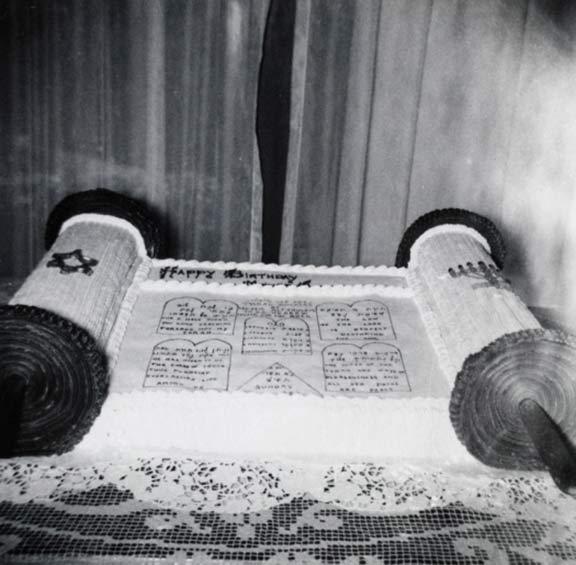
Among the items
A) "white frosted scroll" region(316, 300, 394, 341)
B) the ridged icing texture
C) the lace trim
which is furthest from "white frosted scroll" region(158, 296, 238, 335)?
the lace trim

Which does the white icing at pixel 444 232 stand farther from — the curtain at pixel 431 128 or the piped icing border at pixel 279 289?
the curtain at pixel 431 128

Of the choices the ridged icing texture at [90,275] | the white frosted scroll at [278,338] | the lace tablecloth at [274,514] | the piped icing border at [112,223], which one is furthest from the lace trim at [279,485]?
the piped icing border at [112,223]

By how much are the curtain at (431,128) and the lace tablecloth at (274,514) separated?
1.95m

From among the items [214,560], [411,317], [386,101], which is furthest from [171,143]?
[214,560]

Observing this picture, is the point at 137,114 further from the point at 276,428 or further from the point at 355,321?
the point at 276,428

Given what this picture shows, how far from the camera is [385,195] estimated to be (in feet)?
11.1

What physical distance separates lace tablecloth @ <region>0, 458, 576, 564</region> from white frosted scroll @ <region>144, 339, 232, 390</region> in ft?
0.90

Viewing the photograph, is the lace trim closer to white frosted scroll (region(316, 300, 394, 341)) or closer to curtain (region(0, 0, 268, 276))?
white frosted scroll (region(316, 300, 394, 341))

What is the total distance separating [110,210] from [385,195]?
54.4 inches

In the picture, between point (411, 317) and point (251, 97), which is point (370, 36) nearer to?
point (251, 97)

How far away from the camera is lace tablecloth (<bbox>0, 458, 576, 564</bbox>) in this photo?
53.1 inches

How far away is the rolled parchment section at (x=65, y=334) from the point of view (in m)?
1.58

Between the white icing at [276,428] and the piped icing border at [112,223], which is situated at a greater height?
the piped icing border at [112,223]

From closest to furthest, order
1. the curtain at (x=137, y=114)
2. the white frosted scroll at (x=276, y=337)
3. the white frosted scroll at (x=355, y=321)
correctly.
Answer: the white frosted scroll at (x=276, y=337) → the white frosted scroll at (x=355, y=321) → the curtain at (x=137, y=114)
